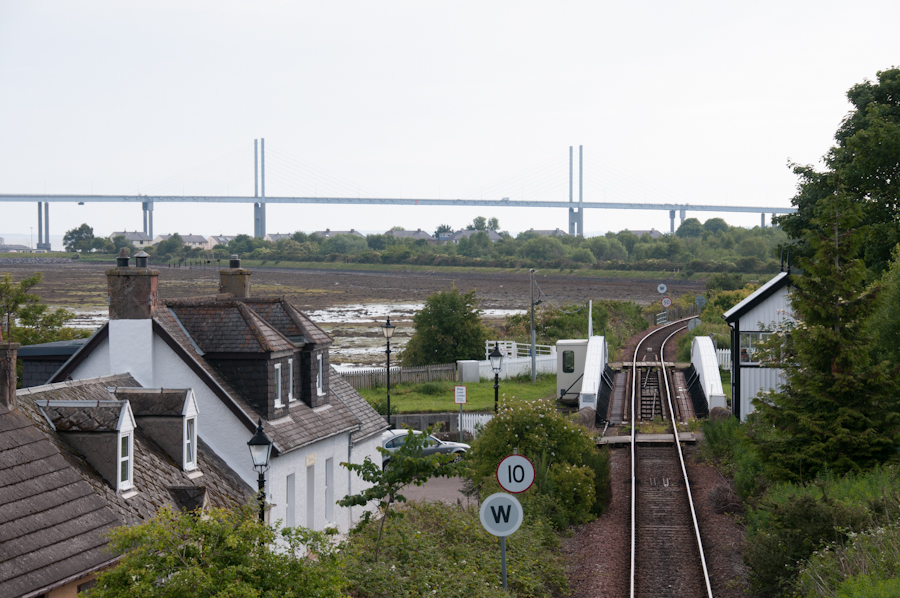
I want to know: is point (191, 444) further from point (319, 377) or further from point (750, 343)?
point (750, 343)

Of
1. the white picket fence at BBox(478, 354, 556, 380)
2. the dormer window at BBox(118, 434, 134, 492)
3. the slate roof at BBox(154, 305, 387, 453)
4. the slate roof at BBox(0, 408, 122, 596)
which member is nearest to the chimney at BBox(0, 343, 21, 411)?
the slate roof at BBox(0, 408, 122, 596)

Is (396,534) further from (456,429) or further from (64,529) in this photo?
(456,429)

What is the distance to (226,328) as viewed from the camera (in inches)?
680

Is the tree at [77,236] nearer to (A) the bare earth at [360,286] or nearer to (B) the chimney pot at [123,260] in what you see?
(A) the bare earth at [360,286]

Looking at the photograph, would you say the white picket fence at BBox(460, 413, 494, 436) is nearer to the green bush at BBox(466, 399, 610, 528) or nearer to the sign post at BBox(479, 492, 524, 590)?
the green bush at BBox(466, 399, 610, 528)

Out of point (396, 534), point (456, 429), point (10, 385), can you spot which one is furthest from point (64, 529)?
point (456, 429)

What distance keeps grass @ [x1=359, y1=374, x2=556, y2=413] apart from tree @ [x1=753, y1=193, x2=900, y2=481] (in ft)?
59.2

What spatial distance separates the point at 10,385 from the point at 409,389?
30.0 metres

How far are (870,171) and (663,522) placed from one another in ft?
59.5

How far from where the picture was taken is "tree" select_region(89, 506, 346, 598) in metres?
8.39

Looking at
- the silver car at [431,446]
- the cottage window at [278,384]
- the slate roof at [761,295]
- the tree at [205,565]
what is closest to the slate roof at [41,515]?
the tree at [205,565]

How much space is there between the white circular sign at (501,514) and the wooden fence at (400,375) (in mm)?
27915

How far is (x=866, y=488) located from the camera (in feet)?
48.1

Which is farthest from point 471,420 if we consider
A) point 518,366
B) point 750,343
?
point 518,366
